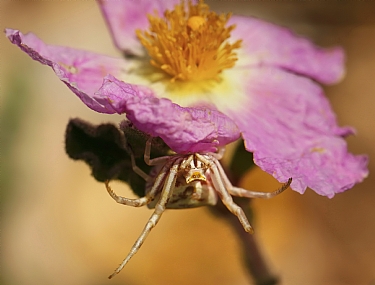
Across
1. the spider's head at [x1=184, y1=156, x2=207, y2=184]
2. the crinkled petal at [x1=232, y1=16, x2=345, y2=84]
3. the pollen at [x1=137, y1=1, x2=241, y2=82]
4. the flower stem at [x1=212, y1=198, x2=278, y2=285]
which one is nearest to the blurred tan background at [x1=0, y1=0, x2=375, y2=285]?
the flower stem at [x1=212, y1=198, x2=278, y2=285]

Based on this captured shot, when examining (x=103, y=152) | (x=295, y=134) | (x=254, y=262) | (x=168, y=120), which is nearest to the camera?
(x=168, y=120)

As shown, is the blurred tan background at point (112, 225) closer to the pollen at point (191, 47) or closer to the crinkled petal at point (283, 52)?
the crinkled petal at point (283, 52)

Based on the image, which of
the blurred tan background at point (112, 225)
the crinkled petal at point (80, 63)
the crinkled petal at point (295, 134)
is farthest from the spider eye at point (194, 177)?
the blurred tan background at point (112, 225)

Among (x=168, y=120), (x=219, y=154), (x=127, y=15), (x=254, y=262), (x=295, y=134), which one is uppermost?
(x=127, y=15)

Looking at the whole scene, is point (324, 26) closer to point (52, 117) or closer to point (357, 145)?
point (357, 145)

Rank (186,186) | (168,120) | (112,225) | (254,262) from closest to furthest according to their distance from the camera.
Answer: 1. (168,120)
2. (186,186)
3. (254,262)
4. (112,225)

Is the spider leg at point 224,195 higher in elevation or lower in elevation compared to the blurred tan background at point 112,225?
higher

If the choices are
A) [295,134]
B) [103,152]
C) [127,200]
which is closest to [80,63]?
[103,152]

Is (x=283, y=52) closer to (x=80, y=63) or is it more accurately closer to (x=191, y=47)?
(x=191, y=47)

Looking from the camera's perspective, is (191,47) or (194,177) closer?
(194,177)
